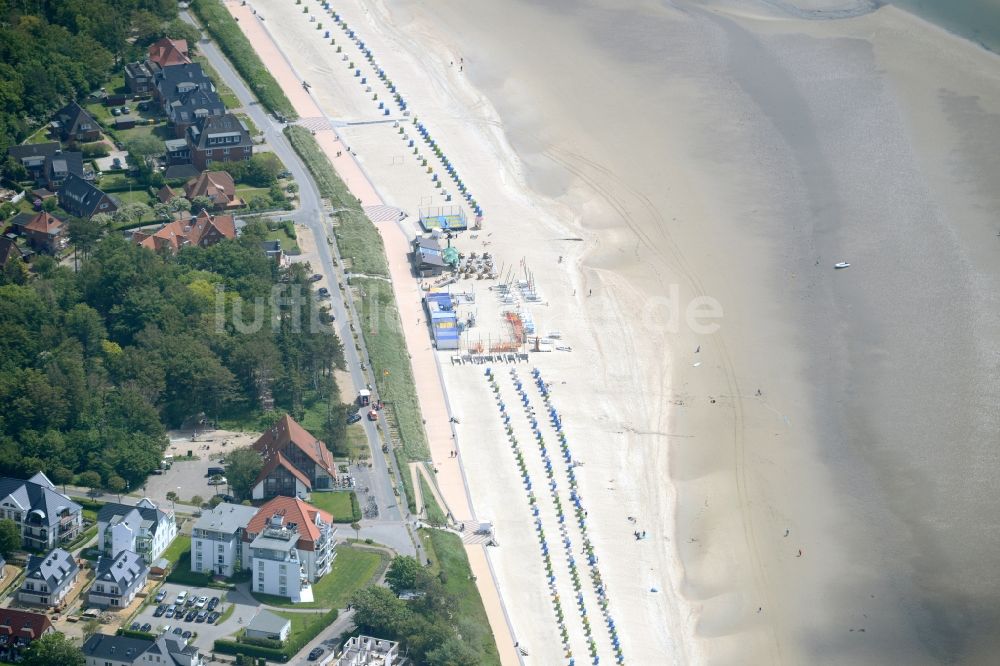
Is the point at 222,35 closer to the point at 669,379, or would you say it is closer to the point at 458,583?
the point at 669,379

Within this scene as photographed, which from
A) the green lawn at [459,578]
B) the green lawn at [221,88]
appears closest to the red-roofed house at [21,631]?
the green lawn at [459,578]

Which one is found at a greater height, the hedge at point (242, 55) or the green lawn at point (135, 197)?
the hedge at point (242, 55)

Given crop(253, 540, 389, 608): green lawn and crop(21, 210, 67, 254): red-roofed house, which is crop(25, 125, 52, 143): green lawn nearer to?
crop(21, 210, 67, 254): red-roofed house

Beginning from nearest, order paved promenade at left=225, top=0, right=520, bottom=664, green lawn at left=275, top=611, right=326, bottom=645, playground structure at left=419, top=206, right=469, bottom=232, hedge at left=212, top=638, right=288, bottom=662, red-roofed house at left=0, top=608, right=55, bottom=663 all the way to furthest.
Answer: red-roofed house at left=0, top=608, right=55, bottom=663 < hedge at left=212, top=638, right=288, bottom=662 < green lawn at left=275, top=611, right=326, bottom=645 < paved promenade at left=225, top=0, right=520, bottom=664 < playground structure at left=419, top=206, right=469, bottom=232

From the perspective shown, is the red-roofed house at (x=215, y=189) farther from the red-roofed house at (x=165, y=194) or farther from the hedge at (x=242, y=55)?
the hedge at (x=242, y=55)

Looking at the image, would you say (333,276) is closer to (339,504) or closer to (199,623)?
(339,504)

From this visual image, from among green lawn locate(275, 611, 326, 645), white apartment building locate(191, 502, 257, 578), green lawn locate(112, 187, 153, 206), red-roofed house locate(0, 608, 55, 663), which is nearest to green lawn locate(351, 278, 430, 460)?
white apartment building locate(191, 502, 257, 578)
